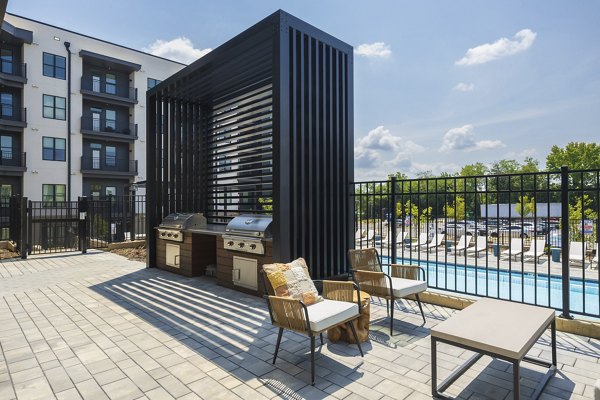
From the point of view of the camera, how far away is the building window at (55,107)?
1883cm

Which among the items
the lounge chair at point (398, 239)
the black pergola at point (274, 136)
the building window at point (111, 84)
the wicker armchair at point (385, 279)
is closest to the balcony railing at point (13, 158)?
the building window at point (111, 84)

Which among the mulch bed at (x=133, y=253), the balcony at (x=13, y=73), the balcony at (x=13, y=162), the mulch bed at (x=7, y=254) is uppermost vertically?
the balcony at (x=13, y=73)

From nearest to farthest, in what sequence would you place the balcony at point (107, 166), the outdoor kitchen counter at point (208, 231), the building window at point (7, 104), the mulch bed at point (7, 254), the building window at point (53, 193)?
1. the outdoor kitchen counter at point (208, 231)
2. the mulch bed at point (7, 254)
3. the building window at point (7, 104)
4. the building window at point (53, 193)
5. the balcony at point (107, 166)

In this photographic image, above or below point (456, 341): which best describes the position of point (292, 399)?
below

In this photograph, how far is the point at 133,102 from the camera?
21.6 meters

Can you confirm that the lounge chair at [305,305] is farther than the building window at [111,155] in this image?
No

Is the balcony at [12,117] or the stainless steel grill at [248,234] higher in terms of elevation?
the balcony at [12,117]

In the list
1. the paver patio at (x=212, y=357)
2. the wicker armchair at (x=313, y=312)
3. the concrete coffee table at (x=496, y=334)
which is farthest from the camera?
the wicker armchair at (x=313, y=312)

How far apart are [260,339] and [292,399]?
122 centimetres

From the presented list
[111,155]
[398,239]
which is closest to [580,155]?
[398,239]

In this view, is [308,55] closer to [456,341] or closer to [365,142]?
[456,341]

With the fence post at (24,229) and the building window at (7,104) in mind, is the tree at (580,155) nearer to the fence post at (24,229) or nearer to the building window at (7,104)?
the fence post at (24,229)

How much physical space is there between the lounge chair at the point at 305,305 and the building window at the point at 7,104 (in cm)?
2120

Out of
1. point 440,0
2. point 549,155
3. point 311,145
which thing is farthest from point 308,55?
point 549,155
